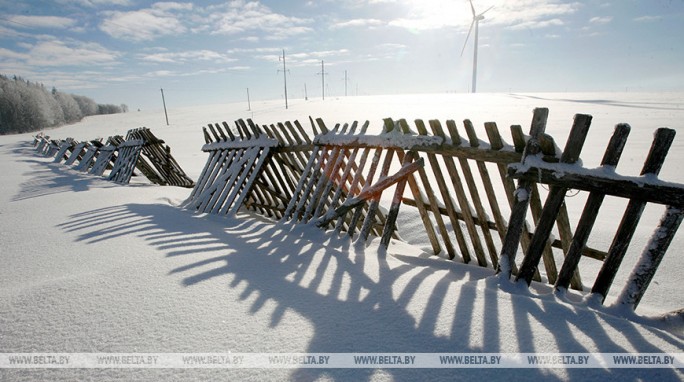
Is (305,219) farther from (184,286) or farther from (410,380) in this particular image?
(410,380)

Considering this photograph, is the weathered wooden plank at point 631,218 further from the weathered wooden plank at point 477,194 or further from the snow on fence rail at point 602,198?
the weathered wooden plank at point 477,194

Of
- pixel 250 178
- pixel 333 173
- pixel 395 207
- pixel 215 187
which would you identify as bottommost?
pixel 215 187

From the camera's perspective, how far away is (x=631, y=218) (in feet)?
7.22

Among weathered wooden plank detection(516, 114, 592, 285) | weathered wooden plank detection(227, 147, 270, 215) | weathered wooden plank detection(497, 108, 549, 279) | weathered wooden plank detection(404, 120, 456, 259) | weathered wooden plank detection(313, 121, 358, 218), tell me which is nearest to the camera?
weathered wooden plank detection(516, 114, 592, 285)

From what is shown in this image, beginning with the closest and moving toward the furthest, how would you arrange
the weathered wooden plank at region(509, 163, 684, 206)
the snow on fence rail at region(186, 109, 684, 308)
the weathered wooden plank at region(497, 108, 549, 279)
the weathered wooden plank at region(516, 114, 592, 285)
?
the weathered wooden plank at region(509, 163, 684, 206) → the snow on fence rail at region(186, 109, 684, 308) → the weathered wooden plank at region(516, 114, 592, 285) → the weathered wooden plank at region(497, 108, 549, 279)

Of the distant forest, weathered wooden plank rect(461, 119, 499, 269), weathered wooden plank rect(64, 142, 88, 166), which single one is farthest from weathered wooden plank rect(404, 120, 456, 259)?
the distant forest

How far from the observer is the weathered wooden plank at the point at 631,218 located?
6.83 feet

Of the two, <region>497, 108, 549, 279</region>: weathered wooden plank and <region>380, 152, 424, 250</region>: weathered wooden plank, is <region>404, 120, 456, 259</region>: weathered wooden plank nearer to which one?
<region>380, 152, 424, 250</region>: weathered wooden plank

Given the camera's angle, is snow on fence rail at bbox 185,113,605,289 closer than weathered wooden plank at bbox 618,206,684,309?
No

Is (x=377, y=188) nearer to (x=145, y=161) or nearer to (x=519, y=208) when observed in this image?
(x=519, y=208)

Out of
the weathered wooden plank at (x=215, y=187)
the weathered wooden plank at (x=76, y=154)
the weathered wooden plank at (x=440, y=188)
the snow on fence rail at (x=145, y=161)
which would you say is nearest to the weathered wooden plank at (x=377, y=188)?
the weathered wooden plank at (x=440, y=188)

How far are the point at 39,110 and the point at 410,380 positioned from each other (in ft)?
291

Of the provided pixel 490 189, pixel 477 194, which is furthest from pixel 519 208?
pixel 477 194

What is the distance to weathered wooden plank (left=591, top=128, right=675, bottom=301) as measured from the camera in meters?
2.08
